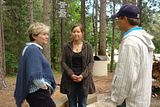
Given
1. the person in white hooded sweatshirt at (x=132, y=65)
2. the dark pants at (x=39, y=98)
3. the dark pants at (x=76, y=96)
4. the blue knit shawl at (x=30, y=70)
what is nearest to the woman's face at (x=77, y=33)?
the dark pants at (x=76, y=96)

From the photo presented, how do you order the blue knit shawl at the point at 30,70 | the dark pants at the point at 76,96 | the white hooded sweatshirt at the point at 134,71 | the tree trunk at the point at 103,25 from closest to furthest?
the white hooded sweatshirt at the point at 134,71
the blue knit shawl at the point at 30,70
the dark pants at the point at 76,96
the tree trunk at the point at 103,25

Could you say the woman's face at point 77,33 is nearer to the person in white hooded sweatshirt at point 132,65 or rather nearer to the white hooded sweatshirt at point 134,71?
the person in white hooded sweatshirt at point 132,65

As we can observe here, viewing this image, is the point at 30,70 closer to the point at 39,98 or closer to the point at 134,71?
the point at 39,98

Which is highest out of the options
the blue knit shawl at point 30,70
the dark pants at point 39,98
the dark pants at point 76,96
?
the blue knit shawl at point 30,70

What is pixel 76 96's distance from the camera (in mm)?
5824

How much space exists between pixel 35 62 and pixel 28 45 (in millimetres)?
268

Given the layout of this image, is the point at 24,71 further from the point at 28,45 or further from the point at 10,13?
the point at 10,13

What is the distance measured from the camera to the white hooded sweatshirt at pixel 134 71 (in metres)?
3.10

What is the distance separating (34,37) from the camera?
4441 millimetres

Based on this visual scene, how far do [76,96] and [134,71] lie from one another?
2828 millimetres

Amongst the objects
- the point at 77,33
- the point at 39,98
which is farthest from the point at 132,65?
the point at 77,33

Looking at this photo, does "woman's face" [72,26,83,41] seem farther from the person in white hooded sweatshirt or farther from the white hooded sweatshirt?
the white hooded sweatshirt

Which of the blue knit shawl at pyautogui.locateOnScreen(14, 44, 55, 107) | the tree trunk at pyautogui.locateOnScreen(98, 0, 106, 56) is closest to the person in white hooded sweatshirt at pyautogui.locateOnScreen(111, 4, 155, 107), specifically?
the blue knit shawl at pyautogui.locateOnScreen(14, 44, 55, 107)

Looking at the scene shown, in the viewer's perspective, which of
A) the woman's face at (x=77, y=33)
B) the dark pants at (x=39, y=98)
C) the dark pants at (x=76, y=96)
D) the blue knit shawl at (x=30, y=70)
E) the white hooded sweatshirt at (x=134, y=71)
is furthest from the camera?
the dark pants at (x=76, y=96)
